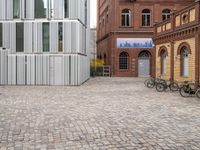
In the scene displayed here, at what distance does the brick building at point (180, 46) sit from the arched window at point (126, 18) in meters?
14.6

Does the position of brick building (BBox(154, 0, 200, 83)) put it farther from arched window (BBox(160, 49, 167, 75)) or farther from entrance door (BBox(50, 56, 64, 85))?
entrance door (BBox(50, 56, 64, 85))

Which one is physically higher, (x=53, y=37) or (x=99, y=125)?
(x=53, y=37)

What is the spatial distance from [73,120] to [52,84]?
18.4m

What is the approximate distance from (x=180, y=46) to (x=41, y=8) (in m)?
11.9

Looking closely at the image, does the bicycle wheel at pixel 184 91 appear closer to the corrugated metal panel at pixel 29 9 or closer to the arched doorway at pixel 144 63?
the corrugated metal panel at pixel 29 9

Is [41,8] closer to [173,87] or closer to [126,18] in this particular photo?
[173,87]

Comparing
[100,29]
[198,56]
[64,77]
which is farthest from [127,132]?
[100,29]

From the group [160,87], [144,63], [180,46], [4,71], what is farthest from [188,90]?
[144,63]

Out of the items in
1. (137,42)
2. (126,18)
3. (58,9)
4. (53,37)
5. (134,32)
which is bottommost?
(53,37)

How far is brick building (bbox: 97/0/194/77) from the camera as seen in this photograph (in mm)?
45281

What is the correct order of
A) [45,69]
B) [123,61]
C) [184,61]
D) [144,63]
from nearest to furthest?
[184,61]
[45,69]
[144,63]
[123,61]

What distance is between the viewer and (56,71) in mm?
30609

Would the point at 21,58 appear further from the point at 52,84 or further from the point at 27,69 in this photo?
the point at 52,84

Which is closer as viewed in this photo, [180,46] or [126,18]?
[180,46]
